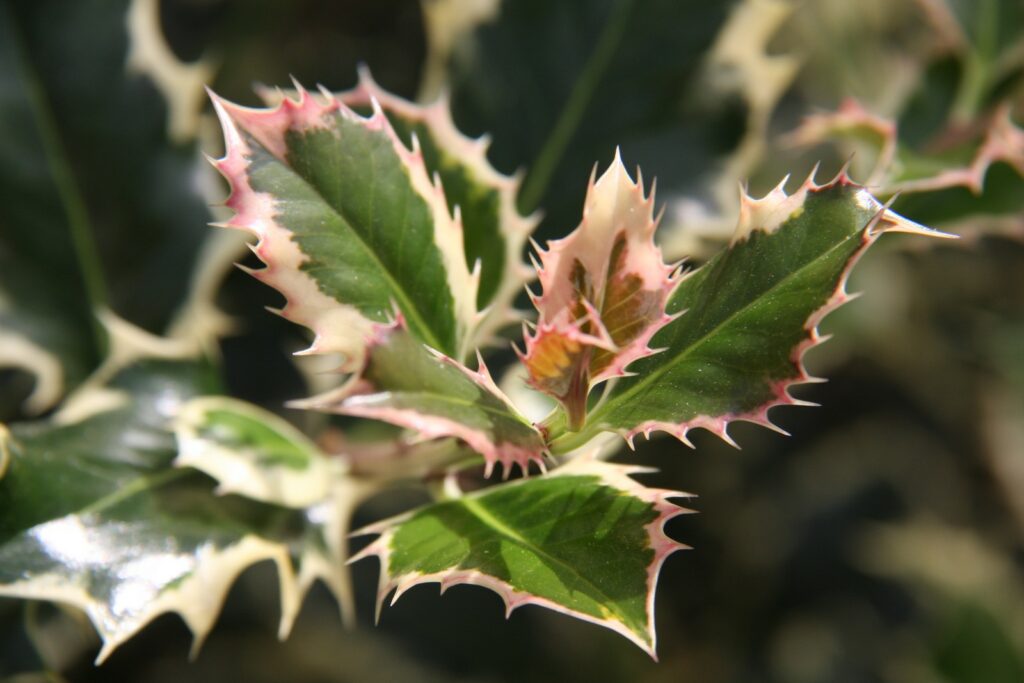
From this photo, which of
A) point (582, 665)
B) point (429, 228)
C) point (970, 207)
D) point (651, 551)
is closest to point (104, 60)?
point (429, 228)

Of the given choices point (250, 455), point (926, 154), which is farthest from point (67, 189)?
point (926, 154)

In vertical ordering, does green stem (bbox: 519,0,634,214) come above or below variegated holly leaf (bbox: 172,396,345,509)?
above

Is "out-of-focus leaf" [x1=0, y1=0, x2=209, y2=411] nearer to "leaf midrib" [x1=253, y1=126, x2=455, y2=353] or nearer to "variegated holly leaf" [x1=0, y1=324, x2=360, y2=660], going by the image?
"variegated holly leaf" [x1=0, y1=324, x2=360, y2=660]

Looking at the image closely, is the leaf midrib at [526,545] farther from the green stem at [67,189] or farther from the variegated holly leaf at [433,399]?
the green stem at [67,189]

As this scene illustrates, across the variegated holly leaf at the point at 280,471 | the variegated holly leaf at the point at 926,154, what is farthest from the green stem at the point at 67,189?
the variegated holly leaf at the point at 926,154

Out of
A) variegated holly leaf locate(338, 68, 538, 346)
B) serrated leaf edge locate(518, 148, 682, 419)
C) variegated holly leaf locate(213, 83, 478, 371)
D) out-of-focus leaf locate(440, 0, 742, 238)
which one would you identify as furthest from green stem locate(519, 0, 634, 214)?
serrated leaf edge locate(518, 148, 682, 419)
